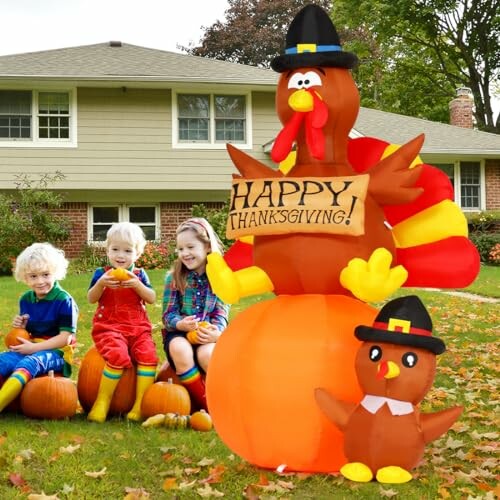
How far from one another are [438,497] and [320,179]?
1666mm

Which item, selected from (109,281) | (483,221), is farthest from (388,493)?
(483,221)

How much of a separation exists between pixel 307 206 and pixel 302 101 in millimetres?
530

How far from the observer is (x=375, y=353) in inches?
139

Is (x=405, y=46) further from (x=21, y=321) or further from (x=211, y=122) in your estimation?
(x=21, y=321)

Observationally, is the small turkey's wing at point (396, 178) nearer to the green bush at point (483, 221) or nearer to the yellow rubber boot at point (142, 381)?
the yellow rubber boot at point (142, 381)

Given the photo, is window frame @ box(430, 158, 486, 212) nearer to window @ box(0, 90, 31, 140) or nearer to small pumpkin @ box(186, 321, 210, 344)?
window @ box(0, 90, 31, 140)

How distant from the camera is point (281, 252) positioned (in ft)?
12.7

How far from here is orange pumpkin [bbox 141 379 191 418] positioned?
16.5ft

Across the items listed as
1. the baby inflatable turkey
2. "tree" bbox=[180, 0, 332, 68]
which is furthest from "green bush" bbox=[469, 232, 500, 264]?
"tree" bbox=[180, 0, 332, 68]

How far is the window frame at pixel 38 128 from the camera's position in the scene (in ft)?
60.2

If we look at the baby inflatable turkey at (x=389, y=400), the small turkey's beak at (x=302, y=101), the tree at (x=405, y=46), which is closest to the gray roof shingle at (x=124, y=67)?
the tree at (x=405, y=46)

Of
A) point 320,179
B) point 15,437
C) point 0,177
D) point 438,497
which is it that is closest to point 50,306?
point 15,437

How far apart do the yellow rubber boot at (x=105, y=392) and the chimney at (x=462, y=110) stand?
80.4 ft

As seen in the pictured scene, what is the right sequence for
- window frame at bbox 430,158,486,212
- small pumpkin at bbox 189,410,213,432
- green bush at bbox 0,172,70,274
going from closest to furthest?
small pumpkin at bbox 189,410,213,432
green bush at bbox 0,172,70,274
window frame at bbox 430,158,486,212
